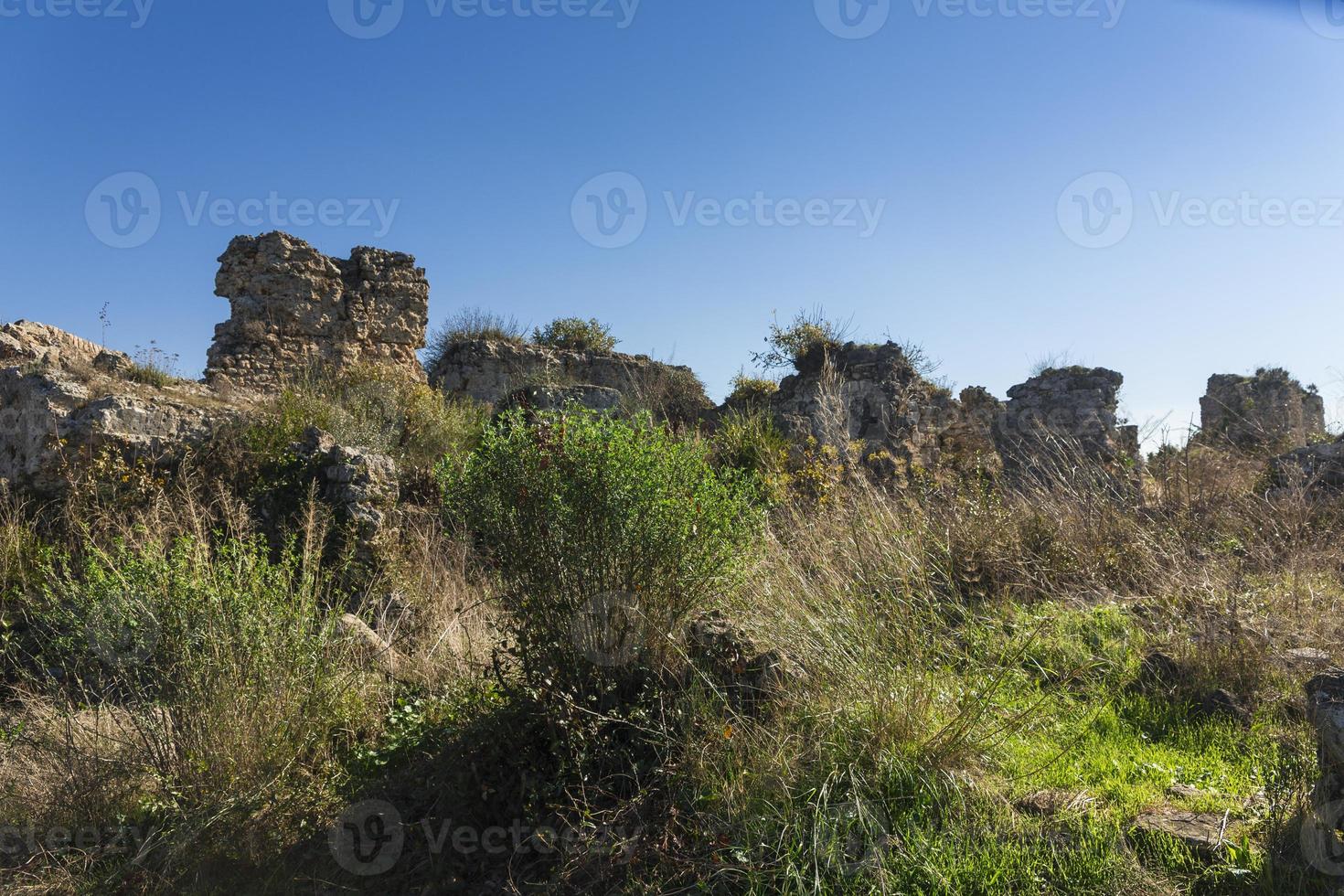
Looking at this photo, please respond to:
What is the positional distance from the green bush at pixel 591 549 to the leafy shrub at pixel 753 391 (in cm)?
892

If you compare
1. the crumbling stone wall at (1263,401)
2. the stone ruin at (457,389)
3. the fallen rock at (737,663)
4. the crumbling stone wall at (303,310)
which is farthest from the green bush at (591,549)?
the crumbling stone wall at (1263,401)

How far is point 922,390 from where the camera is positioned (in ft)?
41.4

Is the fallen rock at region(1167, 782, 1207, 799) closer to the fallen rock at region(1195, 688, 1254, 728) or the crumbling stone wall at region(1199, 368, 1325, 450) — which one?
the fallen rock at region(1195, 688, 1254, 728)

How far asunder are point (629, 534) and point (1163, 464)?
558cm

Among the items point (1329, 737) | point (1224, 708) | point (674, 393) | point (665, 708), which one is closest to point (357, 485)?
point (665, 708)

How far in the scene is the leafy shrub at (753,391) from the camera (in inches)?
523

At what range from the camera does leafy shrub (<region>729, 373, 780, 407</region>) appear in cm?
1328

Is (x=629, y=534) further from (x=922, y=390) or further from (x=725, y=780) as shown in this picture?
(x=922, y=390)

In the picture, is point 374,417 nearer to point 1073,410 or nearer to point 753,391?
point 753,391

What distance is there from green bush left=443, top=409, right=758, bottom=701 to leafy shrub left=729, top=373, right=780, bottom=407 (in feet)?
29.3

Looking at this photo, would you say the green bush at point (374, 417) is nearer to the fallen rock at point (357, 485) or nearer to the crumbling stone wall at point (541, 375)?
the fallen rock at point (357, 485)

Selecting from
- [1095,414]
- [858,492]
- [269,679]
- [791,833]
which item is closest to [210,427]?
[269,679]

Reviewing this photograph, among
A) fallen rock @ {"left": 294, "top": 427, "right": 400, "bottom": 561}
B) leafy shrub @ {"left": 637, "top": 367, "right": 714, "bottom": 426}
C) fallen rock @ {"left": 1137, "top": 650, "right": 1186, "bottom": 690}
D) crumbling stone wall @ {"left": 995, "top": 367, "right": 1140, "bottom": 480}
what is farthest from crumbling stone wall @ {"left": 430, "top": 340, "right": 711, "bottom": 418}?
fallen rock @ {"left": 1137, "top": 650, "right": 1186, "bottom": 690}

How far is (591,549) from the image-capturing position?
13.2 ft
